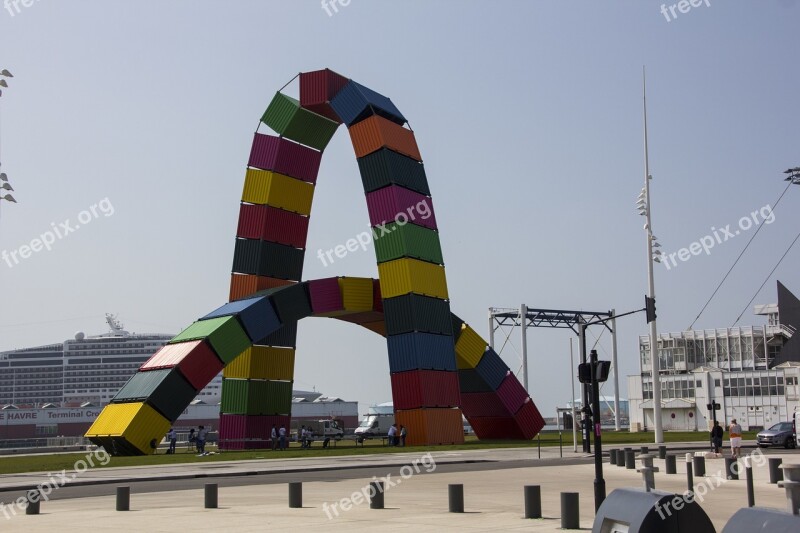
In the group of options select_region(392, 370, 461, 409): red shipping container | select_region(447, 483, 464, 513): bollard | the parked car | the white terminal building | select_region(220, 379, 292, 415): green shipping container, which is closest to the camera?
select_region(447, 483, 464, 513): bollard

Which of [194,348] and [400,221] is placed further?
[400,221]

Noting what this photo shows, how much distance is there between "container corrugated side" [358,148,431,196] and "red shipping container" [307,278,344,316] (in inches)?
210

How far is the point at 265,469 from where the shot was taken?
34.3 m

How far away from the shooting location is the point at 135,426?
4534cm

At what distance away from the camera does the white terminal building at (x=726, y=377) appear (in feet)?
296

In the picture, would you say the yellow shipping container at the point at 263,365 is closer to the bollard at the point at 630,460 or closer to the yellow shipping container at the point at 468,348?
the yellow shipping container at the point at 468,348

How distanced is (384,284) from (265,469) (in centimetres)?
1918

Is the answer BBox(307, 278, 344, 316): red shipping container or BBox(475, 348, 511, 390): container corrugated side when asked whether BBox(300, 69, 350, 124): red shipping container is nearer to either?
BBox(307, 278, 344, 316): red shipping container

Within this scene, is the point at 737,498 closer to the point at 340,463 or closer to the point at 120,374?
the point at 340,463

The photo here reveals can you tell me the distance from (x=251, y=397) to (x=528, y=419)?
54.9ft

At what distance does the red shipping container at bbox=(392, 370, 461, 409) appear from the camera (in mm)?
49844

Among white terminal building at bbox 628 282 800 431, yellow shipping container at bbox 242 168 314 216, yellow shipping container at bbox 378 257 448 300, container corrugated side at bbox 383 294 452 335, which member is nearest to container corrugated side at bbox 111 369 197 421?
container corrugated side at bbox 383 294 452 335

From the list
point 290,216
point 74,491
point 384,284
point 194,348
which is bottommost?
point 74,491

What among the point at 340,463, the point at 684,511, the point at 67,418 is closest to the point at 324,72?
the point at 340,463
